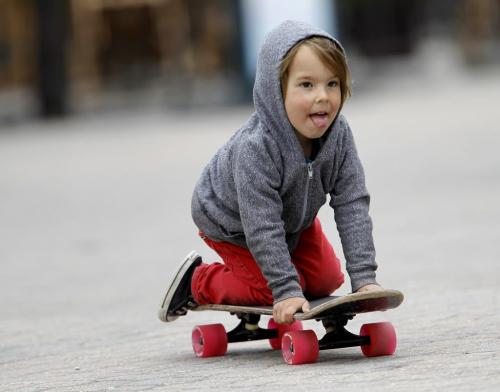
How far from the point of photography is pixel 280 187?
4.71 m

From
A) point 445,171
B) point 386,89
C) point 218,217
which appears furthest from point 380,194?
point 386,89

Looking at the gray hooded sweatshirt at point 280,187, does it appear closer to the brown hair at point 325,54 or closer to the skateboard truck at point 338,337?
the brown hair at point 325,54

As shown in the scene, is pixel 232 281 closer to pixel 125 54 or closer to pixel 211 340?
pixel 211 340

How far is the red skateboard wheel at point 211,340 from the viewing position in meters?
5.06

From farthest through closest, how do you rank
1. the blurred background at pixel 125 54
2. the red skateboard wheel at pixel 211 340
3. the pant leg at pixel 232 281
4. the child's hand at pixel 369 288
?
1. the blurred background at pixel 125 54
2. the red skateboard wheel at pixel 211 340
3. the pant leg at pixel 232 281
4. the child's hand at pixel 369 288

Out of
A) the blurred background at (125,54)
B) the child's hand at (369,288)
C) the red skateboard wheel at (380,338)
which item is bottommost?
the red skateboard wheel at (380,338)

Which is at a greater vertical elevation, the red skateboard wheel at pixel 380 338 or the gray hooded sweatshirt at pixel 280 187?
the gray hooded sweatshirt at pixel 280 187

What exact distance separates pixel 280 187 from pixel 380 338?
576mm

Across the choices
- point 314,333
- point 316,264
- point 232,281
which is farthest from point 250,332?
point 314,333

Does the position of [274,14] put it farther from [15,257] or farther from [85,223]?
[15,257]

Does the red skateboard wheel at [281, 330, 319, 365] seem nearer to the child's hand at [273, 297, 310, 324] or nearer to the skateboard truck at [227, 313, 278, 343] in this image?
the child's hand at [273, 297, 310, 324]

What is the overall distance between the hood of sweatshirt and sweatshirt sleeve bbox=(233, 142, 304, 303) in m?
0.09

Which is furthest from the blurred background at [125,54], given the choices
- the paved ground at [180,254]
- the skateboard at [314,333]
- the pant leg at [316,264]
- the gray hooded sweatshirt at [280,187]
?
the gray hooded sweatshirt at [280,187]

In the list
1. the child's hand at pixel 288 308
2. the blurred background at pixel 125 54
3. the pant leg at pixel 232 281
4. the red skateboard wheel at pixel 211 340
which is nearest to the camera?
the child's hand at pixel 288 308
